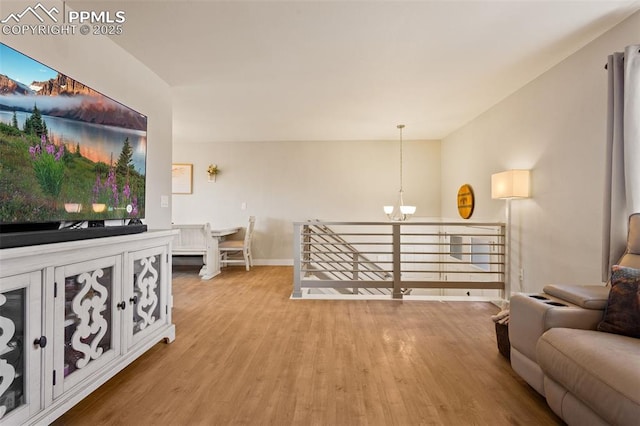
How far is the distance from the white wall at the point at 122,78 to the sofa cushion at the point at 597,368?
3200 mm

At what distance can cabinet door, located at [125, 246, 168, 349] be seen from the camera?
2002mm

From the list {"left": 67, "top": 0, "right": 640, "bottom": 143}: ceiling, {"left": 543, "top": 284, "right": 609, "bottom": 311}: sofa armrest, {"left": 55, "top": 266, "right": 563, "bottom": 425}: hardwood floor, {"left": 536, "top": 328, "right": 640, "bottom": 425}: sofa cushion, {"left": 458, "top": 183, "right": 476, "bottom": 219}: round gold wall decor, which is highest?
{"left": 67, "top": 0, "right": 640, "bottom": 143}: ceiling

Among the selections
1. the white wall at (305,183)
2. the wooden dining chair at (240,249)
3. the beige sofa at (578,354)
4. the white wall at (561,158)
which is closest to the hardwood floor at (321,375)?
the beige sofa at (578,354)

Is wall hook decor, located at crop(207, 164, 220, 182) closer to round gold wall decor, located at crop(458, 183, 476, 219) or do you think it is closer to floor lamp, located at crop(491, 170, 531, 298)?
round gold wall decor, located at crop(458, 183, 476, 219)

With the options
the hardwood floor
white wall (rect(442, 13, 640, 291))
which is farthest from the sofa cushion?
white wall (rect(442, 13, 640, 291))

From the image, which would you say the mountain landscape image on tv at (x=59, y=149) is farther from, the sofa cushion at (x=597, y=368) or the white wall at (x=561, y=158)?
the white wall at (x=561, y=158)

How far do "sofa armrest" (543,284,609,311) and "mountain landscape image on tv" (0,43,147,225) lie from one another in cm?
295

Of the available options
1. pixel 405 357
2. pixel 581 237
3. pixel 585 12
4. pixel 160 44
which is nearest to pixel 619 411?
pixel 405 357

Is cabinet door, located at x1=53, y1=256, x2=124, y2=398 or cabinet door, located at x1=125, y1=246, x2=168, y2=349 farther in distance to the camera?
cabinet door, located at x1=125, y1=246, x2=168, y2=349

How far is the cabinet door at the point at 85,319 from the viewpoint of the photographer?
1477 millimetres

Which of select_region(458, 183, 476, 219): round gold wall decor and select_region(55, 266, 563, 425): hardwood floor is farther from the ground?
select_region(458, 183, 476, 219): round gold wall decor

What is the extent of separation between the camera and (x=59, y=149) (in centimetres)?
176

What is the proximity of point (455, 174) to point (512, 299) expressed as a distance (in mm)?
3765

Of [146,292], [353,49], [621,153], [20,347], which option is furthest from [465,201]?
[20,347]
